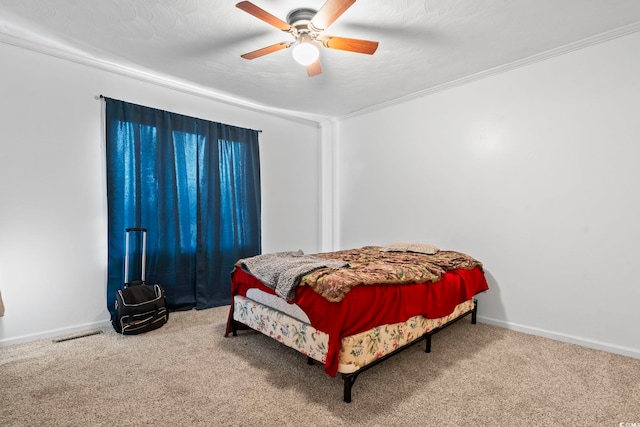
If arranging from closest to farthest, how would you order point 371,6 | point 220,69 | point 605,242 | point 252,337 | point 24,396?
1. point 24,396
2. point 371,6
3. point 605,242
4. point 252,337
5. point 220,69

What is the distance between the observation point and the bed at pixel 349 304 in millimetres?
1869

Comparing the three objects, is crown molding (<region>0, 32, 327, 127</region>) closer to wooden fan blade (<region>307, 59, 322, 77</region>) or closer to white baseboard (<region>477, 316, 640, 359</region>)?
wooden fan blade (<region>307, 59, 322, 77</region>)

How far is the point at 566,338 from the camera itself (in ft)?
9.13

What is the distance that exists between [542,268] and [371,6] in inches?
107

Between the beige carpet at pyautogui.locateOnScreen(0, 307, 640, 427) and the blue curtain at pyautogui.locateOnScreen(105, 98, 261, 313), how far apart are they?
0.90 metres

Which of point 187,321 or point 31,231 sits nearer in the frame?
point 31,231

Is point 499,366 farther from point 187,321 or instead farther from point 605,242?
point 187,321

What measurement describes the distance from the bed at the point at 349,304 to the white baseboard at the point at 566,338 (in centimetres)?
54

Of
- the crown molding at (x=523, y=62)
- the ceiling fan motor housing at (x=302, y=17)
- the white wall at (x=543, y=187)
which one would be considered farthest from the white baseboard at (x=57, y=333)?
the crown molding at (x=523, y=62)

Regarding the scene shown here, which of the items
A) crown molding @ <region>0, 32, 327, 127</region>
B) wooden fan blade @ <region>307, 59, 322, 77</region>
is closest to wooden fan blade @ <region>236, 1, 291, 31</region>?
wooden fan blade @ <region>307, 59, 322, 77</region>

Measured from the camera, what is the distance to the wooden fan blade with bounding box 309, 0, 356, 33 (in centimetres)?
187

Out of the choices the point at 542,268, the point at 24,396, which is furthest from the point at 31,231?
the point at 542,268

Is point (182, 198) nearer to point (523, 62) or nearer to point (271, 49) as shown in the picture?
point (271, 49)

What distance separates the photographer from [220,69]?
10.6 feet
